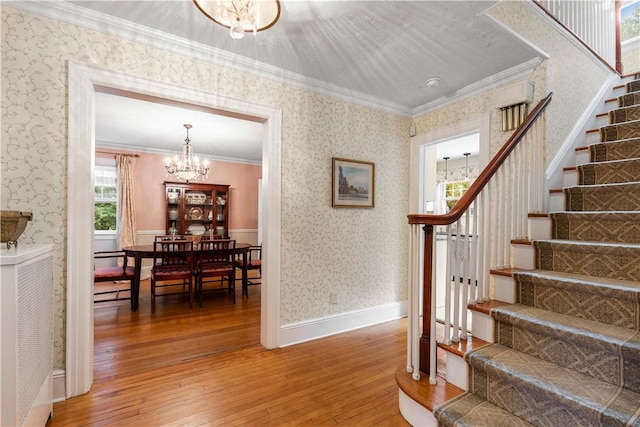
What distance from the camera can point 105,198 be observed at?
554 cm

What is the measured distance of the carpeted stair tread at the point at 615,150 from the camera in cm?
223

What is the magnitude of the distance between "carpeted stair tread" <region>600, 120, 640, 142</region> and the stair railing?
2.45 feet

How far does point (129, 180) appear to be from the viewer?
5477 mm

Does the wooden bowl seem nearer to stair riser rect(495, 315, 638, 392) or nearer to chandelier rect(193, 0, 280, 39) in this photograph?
chandelier rect(193, 0, 280, 39)

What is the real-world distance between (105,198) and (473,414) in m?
6.47

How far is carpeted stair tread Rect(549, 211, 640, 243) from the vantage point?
179 centimetres

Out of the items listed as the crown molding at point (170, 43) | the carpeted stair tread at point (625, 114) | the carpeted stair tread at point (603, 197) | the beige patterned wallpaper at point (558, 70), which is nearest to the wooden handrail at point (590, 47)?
the beige patterned wallpaper at point (558, 70)

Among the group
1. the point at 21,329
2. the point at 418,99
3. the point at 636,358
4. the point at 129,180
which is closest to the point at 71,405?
the point at 21,329

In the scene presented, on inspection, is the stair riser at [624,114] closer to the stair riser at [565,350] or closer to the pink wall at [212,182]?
the stair riser at [565,350]

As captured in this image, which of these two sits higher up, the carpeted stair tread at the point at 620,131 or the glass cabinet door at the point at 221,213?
the carpeted stair tread at the point at 620,131

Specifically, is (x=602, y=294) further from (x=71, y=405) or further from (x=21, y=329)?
(x=71, y=405)

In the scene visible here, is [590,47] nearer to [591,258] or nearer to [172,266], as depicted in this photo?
[591,258]

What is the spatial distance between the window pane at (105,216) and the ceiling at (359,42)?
2824mm

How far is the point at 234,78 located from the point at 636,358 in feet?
9.77
